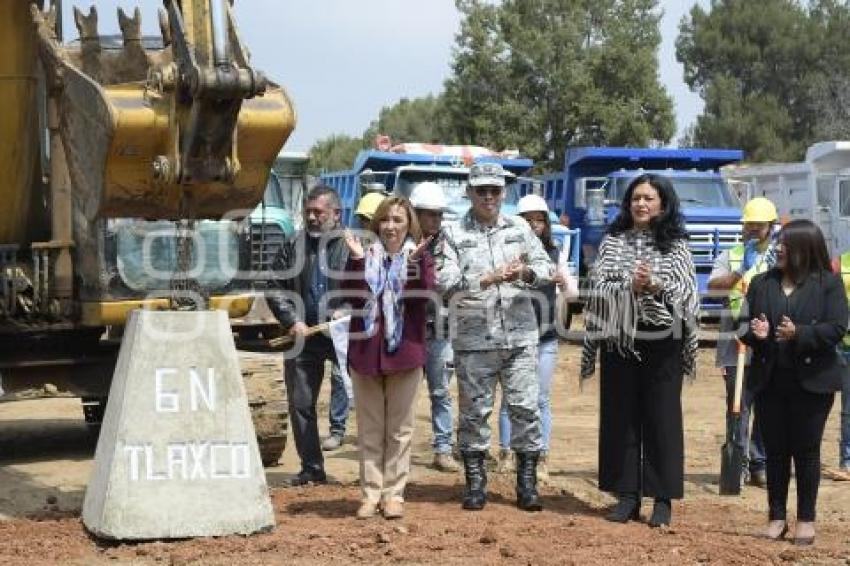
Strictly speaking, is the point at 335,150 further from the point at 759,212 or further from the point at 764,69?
the point at 759,212

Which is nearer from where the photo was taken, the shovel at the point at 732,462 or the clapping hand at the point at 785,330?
the clapping hand at the point at 785,330

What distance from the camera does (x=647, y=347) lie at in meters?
8.27

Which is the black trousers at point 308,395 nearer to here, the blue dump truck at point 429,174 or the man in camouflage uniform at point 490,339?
the man in camouflage uniform at point 490,339

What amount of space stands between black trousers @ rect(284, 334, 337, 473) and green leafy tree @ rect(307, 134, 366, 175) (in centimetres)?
4990

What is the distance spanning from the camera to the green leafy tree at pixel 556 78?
44188 mm

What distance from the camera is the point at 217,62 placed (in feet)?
24.6

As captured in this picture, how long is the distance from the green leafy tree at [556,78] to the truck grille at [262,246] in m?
31.9

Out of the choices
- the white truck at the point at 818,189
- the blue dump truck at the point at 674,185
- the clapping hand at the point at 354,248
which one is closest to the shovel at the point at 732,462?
the clapping hand at the point at 354,248

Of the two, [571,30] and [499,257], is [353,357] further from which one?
[571,30]

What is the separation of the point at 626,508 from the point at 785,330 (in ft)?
4.27

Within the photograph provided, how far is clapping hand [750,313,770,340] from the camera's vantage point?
26.1ft

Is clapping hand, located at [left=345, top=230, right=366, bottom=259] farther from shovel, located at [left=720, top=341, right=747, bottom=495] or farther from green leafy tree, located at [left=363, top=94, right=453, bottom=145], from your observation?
green leafy tree, located at [left=363, top=94, right=453, bottom=145]

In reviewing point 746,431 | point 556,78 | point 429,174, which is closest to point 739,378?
point 746,431

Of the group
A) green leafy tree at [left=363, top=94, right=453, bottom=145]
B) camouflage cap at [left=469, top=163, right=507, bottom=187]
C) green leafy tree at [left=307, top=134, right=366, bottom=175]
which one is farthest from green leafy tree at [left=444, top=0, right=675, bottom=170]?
camouflage cap at [left=469, top=163, right=507, bottom=187]
